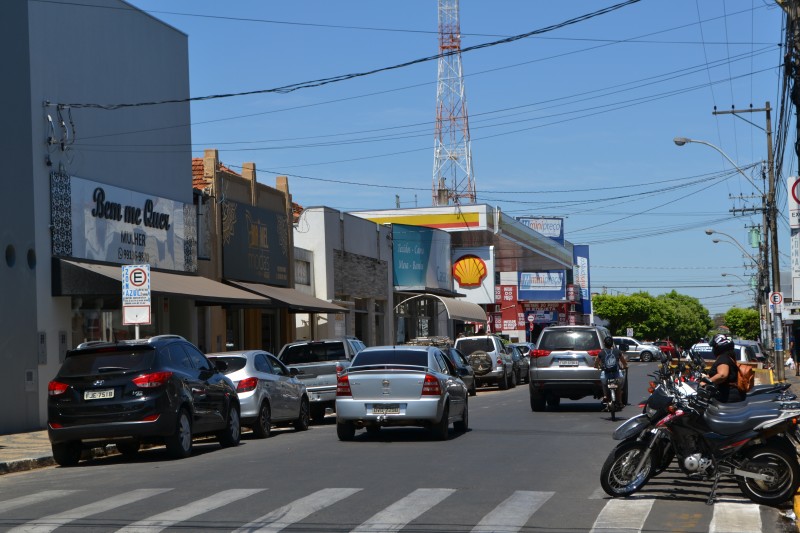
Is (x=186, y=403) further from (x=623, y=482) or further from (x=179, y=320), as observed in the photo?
(x=179, y=320)

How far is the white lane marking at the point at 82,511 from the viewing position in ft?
33.2

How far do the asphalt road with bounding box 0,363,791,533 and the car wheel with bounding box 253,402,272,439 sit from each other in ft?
6.82

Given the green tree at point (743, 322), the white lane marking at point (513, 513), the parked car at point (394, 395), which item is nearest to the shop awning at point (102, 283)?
the parked car at point (394, 395)

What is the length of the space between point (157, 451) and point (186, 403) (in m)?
2.17

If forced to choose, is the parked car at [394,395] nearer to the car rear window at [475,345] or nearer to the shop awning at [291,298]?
the shop awning at [291,298]

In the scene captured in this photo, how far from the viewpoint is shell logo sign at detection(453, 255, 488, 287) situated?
6519cm

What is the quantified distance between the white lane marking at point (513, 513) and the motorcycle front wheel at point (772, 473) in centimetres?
205

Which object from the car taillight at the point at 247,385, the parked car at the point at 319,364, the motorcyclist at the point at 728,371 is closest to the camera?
the motorcyclist at the point at 728,371

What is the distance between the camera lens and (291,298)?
35906mm

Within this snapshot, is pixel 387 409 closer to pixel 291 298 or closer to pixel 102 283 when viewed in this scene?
pixel 102 283

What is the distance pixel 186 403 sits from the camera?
17.0 m

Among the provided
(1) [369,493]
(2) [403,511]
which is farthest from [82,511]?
(2) [403,511]

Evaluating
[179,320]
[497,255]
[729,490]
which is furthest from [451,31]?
[729,490]

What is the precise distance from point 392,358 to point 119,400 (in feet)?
15.9
